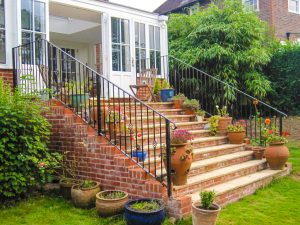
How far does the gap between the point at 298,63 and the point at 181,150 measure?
28.0ft

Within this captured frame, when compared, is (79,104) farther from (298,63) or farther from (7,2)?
(298,63)

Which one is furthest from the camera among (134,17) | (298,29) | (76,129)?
(298,29)

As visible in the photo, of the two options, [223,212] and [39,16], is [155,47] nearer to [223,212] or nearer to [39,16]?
[39,16]

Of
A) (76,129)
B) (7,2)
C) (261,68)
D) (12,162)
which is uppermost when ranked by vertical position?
(7,2)

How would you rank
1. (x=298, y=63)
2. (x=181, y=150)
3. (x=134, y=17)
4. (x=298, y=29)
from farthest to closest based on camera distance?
1. (x=298, y=29)
2. (x=298, y=63)
3. (x=134, y=17)
4. (x=181, y=150)

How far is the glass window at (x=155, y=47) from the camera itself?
9555 mm

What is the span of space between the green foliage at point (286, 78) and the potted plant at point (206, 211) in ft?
28.2

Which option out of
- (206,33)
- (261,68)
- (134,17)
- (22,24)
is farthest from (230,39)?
(22,24)

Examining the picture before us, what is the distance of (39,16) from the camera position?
6.91 m

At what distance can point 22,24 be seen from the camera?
6609 millimetres

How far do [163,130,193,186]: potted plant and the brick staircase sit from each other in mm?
149

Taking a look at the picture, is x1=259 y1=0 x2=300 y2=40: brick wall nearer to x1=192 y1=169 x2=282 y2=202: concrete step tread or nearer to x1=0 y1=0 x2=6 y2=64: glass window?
x1=192 y1=169 x2=282 y2=202: concrete step tread

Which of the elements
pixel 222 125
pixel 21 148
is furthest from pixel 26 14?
pixel 222 125

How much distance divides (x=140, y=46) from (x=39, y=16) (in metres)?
3.04
